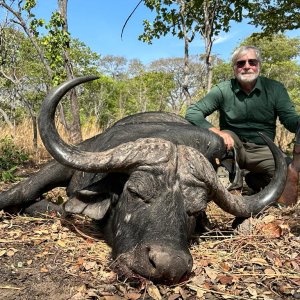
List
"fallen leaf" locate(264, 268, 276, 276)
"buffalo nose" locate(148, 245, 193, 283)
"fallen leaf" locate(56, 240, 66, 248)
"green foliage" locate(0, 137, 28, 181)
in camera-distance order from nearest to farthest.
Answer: "buffalo nose" locate(148, 245, 193, 283), "fallen leaf" locate(264, 268, 276, 276), "fallen leaf" locate(56, 240, 66, 248), "green foliage" locate(0, 137, 28, 181)

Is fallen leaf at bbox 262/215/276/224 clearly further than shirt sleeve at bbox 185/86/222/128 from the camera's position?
No

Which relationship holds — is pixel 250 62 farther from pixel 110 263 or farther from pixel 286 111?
pixel 110 263

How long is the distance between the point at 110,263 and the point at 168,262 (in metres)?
0.64

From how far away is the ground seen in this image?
2.39 meters

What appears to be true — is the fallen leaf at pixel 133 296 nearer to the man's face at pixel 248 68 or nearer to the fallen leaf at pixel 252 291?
the fallen leaf at pixel 252 291

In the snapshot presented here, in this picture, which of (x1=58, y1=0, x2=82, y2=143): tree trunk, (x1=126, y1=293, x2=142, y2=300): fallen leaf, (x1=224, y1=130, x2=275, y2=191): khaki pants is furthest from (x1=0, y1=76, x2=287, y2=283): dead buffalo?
(x1=58, y1=0, x2=82, y2=143): tree trunk

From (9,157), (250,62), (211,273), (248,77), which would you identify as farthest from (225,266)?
(9,157)

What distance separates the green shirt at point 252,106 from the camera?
473 centimetres

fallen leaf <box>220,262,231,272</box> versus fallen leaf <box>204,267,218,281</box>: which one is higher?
fallen leaf <box>220,262,231,272</box>

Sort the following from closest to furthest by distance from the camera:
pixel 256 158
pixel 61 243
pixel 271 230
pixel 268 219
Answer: pixel 61 243 < pixel 271 230 < pixel 268 219 < pixel 256 158

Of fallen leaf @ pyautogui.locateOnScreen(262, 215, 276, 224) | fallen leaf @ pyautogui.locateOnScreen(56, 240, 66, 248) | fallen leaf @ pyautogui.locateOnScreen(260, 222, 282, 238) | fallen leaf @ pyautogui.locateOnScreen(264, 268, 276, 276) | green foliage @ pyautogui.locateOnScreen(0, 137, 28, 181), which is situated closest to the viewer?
fallen leaf @ pyautogui.locateOnScreen(264, 268, 276, 276)

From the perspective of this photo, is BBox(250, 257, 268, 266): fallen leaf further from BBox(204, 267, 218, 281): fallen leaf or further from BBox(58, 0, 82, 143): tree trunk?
BBox(58, 0, 82, 143): tree trunk

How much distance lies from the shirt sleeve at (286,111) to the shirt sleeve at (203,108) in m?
0.70

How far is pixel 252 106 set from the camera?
4758 millimetres
